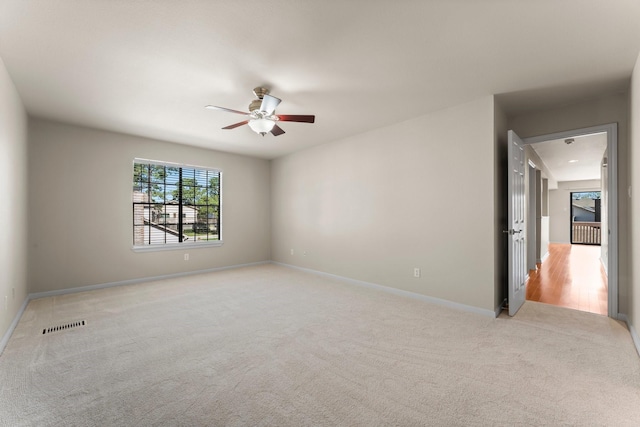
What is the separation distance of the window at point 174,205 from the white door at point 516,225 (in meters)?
5.13

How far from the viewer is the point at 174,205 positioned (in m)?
5.48

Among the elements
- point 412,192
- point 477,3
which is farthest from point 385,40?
point 412,192

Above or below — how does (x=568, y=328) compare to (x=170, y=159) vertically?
below

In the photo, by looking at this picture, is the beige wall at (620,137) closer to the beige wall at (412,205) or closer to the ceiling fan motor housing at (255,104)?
the beige wall at (412,205)

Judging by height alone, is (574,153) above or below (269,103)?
above

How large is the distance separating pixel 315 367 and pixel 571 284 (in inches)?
192

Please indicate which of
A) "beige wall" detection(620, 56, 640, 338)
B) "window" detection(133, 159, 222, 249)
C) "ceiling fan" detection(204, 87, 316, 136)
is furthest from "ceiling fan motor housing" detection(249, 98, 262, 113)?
"beige wall" detection(620, 56, 640, 338)

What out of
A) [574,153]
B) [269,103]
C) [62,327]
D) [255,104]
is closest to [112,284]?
[62,327]

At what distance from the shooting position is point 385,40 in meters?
2.22

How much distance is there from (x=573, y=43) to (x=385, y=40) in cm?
149

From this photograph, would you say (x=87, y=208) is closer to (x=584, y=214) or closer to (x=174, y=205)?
(x=174, y=205)

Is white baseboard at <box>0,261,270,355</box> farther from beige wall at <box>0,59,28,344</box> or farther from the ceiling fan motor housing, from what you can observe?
the ceiling fan motor housing

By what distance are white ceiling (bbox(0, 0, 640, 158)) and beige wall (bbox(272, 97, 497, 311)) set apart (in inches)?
19.3

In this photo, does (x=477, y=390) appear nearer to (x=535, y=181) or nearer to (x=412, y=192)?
(x=412, y=192)
